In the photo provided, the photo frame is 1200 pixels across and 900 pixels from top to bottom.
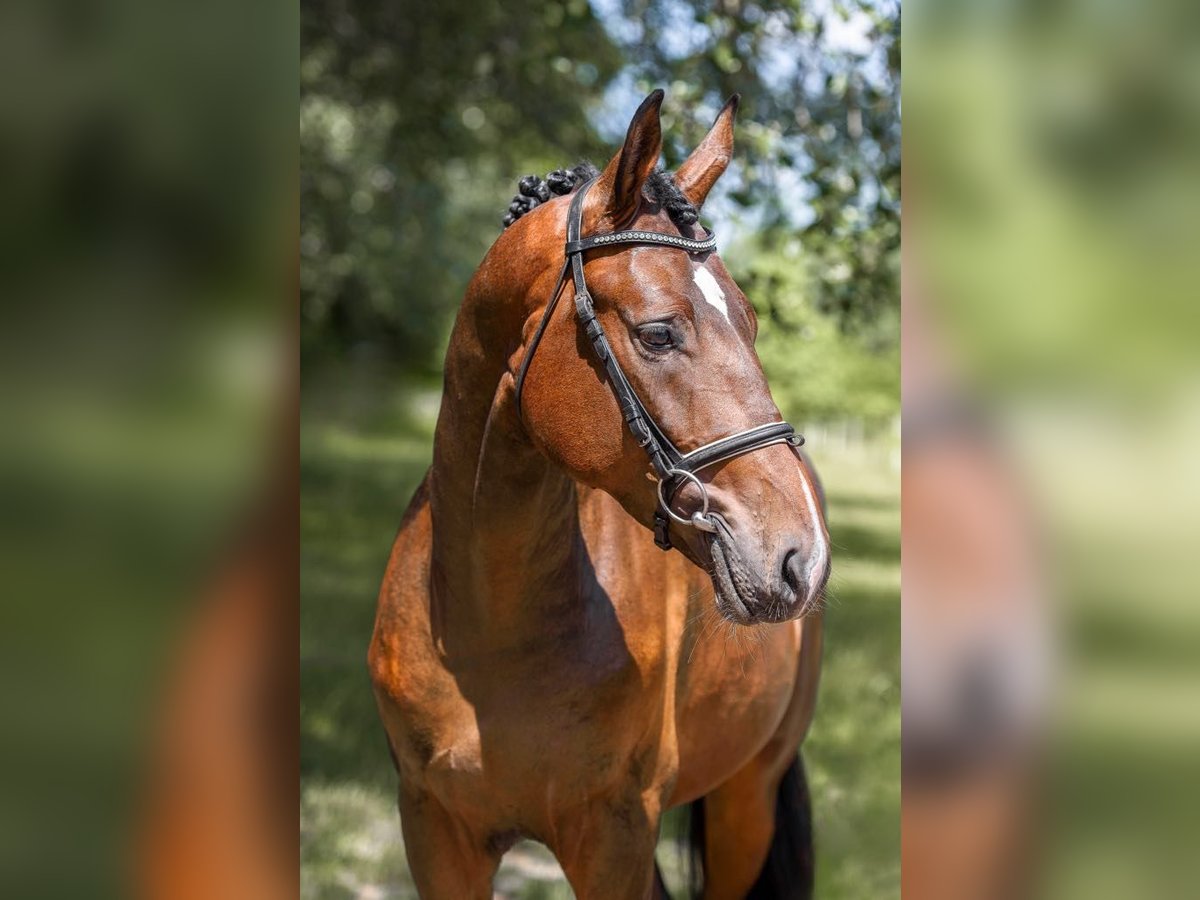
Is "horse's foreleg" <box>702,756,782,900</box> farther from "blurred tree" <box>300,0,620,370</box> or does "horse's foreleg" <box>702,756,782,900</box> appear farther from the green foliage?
"blurred tree" <box>300,0,620,370</box>

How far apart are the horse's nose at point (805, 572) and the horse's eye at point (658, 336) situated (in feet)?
1.39

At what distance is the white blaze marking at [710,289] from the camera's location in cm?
194

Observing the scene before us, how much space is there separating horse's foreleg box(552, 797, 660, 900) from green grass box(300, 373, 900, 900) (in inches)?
29.2

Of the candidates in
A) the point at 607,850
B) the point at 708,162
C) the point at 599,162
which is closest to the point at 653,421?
the point at 708,162

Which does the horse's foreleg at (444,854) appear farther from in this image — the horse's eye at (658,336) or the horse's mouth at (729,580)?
the horse's eye at (658,336)

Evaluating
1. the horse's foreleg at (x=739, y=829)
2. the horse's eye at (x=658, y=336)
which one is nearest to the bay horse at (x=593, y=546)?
the horse's eye at (x=658, y=336)

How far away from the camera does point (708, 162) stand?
2307 millimetres

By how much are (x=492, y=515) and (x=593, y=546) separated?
40 cm

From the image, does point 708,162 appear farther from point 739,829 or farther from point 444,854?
point 739,829

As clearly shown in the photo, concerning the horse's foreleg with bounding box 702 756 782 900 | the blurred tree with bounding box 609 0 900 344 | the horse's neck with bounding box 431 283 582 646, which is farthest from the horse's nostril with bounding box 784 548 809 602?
the blurred tree with bounding box 609 0 900 344

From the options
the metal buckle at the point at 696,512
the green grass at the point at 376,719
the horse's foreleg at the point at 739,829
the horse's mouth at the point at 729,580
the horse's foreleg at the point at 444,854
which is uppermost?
the metal buckle at the point at 696,512
